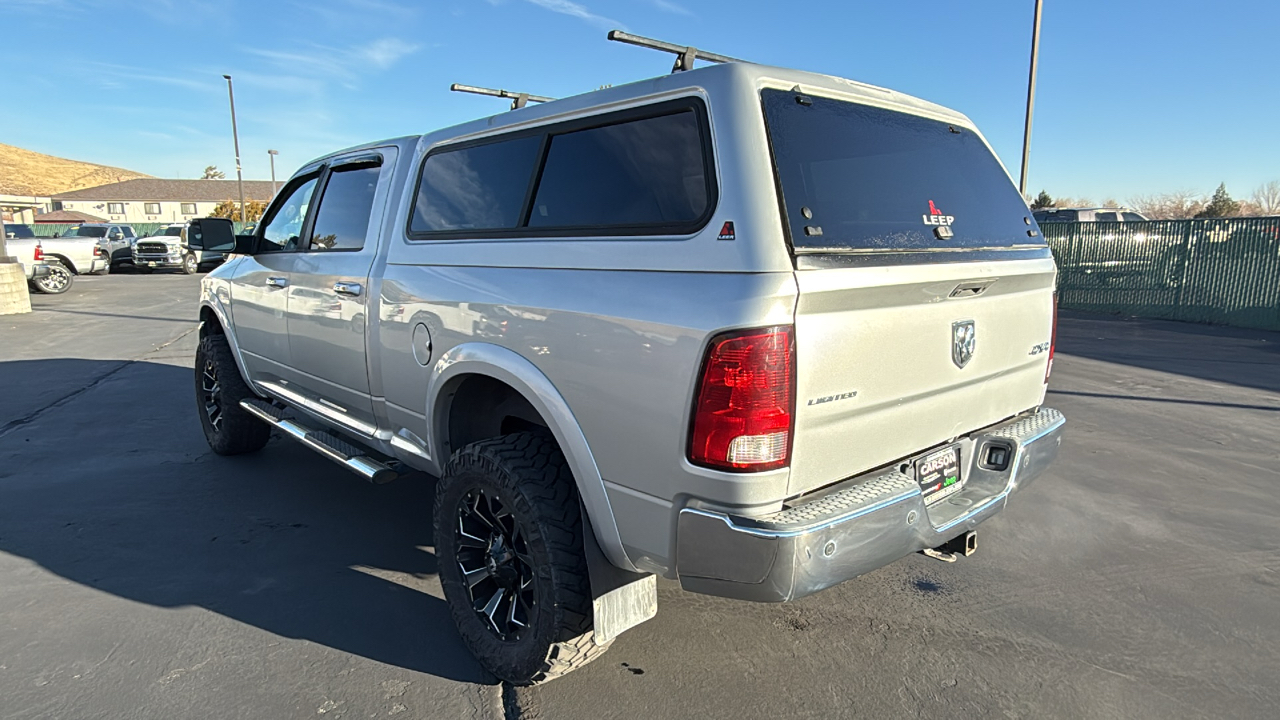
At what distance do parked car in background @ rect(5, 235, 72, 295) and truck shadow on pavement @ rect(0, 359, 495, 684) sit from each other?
15.1 meters

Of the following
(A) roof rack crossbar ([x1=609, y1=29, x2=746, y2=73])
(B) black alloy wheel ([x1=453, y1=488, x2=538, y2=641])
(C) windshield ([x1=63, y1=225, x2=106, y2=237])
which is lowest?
(B) black alloy wheel ([x1=453, y1=488, x2=538, y2=641])

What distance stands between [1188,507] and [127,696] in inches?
214

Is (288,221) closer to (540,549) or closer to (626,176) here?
(626,176)

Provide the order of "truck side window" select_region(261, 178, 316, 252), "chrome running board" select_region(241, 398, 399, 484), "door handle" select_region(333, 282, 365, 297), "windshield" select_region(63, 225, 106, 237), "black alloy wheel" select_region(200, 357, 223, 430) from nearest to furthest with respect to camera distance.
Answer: "chrome running board" select_region(241, 398, 399, 484) < "door handle" select_region(333, 282, 365, 297) < "truck side window" select_region(261, 178, 316, 252) < "black alloy wheel" select_region(200, 357, 223, 430) < "windshield" select_region(63, 225, 106, 237)

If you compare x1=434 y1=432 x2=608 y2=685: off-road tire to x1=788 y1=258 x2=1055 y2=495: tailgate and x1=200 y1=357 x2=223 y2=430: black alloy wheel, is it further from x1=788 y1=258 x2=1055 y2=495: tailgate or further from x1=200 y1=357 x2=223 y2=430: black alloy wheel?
x1=200 y1=357 x2=223 y2=430: black alloy wheel

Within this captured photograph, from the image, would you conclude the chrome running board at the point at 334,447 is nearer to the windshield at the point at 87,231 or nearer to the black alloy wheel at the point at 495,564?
the black alloy wheel at the point at 495,564

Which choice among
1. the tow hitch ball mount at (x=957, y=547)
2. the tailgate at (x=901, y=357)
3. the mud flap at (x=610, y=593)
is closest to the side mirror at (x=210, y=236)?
the mud flap at (x=610, y=593)

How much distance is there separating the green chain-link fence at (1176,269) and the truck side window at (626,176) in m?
14.3

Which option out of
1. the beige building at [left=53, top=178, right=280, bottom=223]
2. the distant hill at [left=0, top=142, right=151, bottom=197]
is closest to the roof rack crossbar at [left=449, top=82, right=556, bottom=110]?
the beige building at [left=53, top=178, right=280, bottom=223]

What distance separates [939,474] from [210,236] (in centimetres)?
456

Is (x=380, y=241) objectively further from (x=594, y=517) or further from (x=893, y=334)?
(x=893, y=334)

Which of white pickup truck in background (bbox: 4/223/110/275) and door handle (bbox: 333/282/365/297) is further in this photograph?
white pickup truck in background (bbox: 4/223/110/275)

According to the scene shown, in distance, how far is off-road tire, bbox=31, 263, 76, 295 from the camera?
18.3 metres

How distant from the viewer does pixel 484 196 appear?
3.15 m
